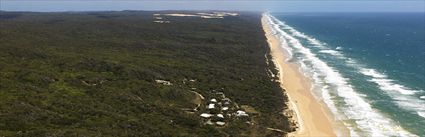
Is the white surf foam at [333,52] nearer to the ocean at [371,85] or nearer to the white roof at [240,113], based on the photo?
the ocean at [371,85]

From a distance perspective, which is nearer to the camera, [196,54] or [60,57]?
[60,57]

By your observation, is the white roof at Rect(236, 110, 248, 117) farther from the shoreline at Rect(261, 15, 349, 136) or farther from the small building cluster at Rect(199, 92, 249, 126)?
the shoreline at Rect(261, 15, 349, 136)

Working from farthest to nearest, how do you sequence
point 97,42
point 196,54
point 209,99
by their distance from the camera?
point 97,42
point 196,54
point 209,99

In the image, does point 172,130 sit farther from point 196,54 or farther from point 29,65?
point 196,54

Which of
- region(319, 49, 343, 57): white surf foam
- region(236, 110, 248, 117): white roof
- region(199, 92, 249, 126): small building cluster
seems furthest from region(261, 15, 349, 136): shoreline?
region(319, 49, 343, 57): white surf foam

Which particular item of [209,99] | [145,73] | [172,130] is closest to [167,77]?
[145,73]

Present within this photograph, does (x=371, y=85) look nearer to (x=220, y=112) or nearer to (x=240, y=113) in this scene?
(x=240, y=113)

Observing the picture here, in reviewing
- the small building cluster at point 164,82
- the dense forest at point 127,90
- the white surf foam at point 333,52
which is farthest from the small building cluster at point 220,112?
the white surf foam at point 333,52
